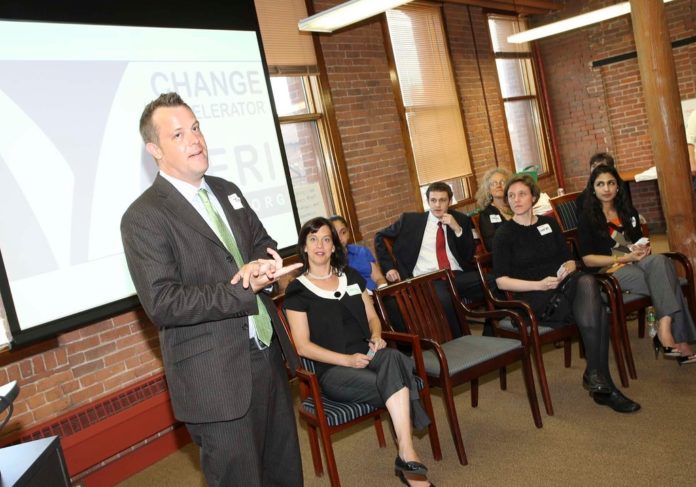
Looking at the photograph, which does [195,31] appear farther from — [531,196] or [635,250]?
[635,250]

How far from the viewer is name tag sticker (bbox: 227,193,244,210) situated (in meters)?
2.18

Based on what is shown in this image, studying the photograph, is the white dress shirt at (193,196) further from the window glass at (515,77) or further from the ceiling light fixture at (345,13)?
the window glass at (515,77)

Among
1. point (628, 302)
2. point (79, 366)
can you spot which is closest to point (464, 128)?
point (628, 302)

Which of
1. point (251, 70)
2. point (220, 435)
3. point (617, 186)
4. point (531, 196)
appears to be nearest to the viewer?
point (220, 435)

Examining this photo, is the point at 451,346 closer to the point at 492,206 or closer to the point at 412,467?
the point at 412,467

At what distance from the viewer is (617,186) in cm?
429

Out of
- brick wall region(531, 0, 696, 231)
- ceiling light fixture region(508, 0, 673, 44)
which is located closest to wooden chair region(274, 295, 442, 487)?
ceiling light fixture region(508, 0, 673, 44)

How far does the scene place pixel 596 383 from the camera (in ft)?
11.5

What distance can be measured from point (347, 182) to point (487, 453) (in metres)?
3.39

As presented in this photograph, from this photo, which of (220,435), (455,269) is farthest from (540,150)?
(220,435)

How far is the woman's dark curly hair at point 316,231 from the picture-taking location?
10.9 ft

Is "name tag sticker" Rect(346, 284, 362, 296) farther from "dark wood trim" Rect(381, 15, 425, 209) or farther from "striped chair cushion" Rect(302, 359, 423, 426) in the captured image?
"dark wood trim" Rect(381, 15, 425, 209)

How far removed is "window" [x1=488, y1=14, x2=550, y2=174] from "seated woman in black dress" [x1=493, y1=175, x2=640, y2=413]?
5114 millimetres

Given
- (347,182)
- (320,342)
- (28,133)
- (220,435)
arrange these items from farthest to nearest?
(347,182)
(28,133)
(320,342)
(220,435)
